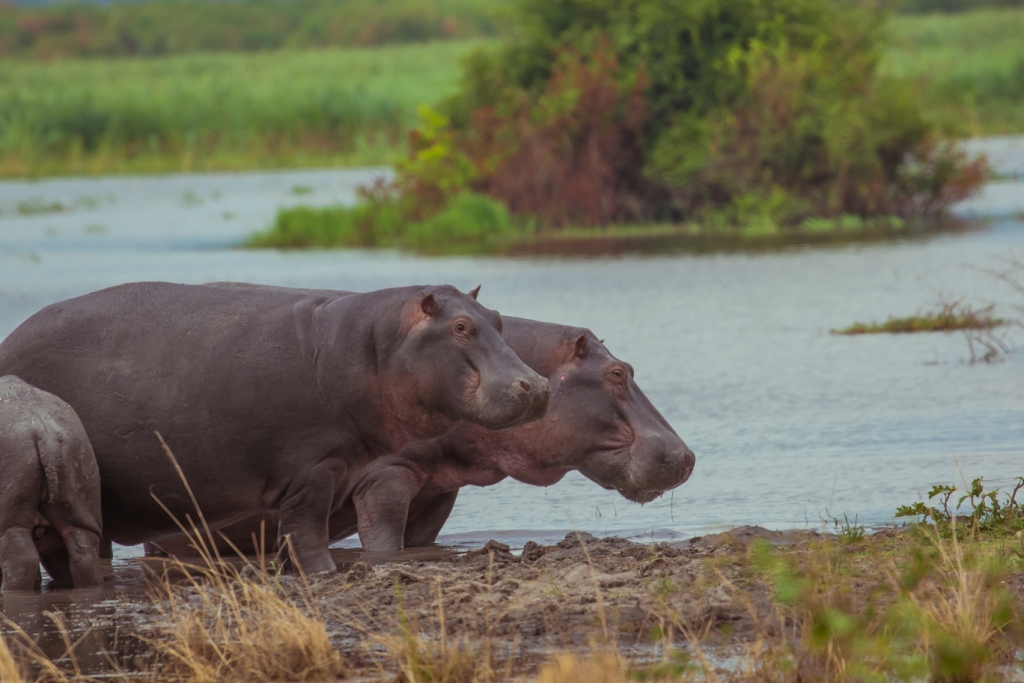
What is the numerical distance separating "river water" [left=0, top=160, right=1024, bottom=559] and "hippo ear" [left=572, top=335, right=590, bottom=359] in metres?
0.73

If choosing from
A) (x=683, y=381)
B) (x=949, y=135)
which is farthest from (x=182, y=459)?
(x=949, y=135)

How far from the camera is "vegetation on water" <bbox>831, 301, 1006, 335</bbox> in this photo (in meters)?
12.1

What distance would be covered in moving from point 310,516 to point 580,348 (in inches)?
55.1

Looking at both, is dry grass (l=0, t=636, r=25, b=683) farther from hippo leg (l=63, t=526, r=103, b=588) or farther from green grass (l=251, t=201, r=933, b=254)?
green grass (l=251, t=201, r=933, b=254)

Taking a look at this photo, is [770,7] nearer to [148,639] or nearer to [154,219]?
[154,219]

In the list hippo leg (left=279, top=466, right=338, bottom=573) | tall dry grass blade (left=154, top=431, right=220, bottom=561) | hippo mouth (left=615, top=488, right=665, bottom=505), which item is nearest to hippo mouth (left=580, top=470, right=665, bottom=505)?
hippo mouth (left=615, top=488, right=665, bottom=505)

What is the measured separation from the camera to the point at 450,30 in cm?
9600

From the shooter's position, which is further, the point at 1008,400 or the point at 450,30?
the point at 450,30

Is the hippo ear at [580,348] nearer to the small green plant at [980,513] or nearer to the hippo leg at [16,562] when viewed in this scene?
the small green plant at [980,513]

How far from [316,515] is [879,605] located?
7.89 feet

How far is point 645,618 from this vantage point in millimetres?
5270

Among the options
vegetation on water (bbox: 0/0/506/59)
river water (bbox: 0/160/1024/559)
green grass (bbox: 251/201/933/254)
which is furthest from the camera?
A: vegetation on water (bbox: 0/0/506/59)

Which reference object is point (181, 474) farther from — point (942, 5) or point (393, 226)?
point (942, 5)

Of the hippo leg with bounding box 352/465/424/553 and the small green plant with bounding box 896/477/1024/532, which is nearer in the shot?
the small green plant with bounding box 896/477/1024/532
